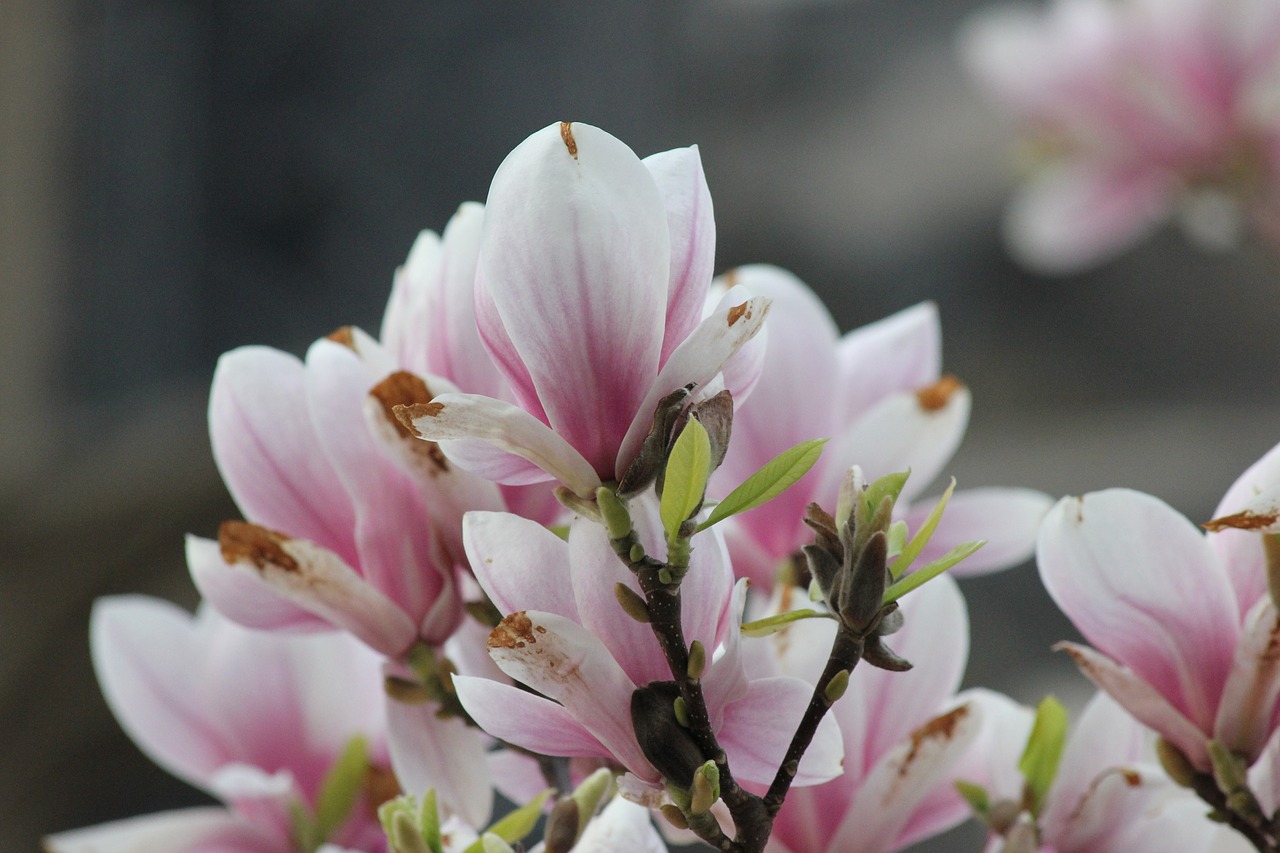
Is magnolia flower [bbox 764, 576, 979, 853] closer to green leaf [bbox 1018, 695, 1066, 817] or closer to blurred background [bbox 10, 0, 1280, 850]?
green leaf [bbox 1018, 695, 1066, 817]

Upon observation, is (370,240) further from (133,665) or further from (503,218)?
(503,218)

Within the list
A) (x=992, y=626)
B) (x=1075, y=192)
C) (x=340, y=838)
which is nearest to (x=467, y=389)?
(x=340, y=838)

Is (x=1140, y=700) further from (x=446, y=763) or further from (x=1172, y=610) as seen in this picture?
(x=446, y=763)

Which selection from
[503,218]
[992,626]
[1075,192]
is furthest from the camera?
[992,626]

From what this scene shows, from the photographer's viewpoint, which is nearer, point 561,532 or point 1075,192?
point 561,532

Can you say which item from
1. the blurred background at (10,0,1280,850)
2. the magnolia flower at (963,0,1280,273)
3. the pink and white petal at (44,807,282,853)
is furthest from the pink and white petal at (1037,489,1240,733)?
the blurred background at (10,0,1280,850)

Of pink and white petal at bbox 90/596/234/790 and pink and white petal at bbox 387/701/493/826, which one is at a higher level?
pink and white petal at bbox 387/701/493/826
